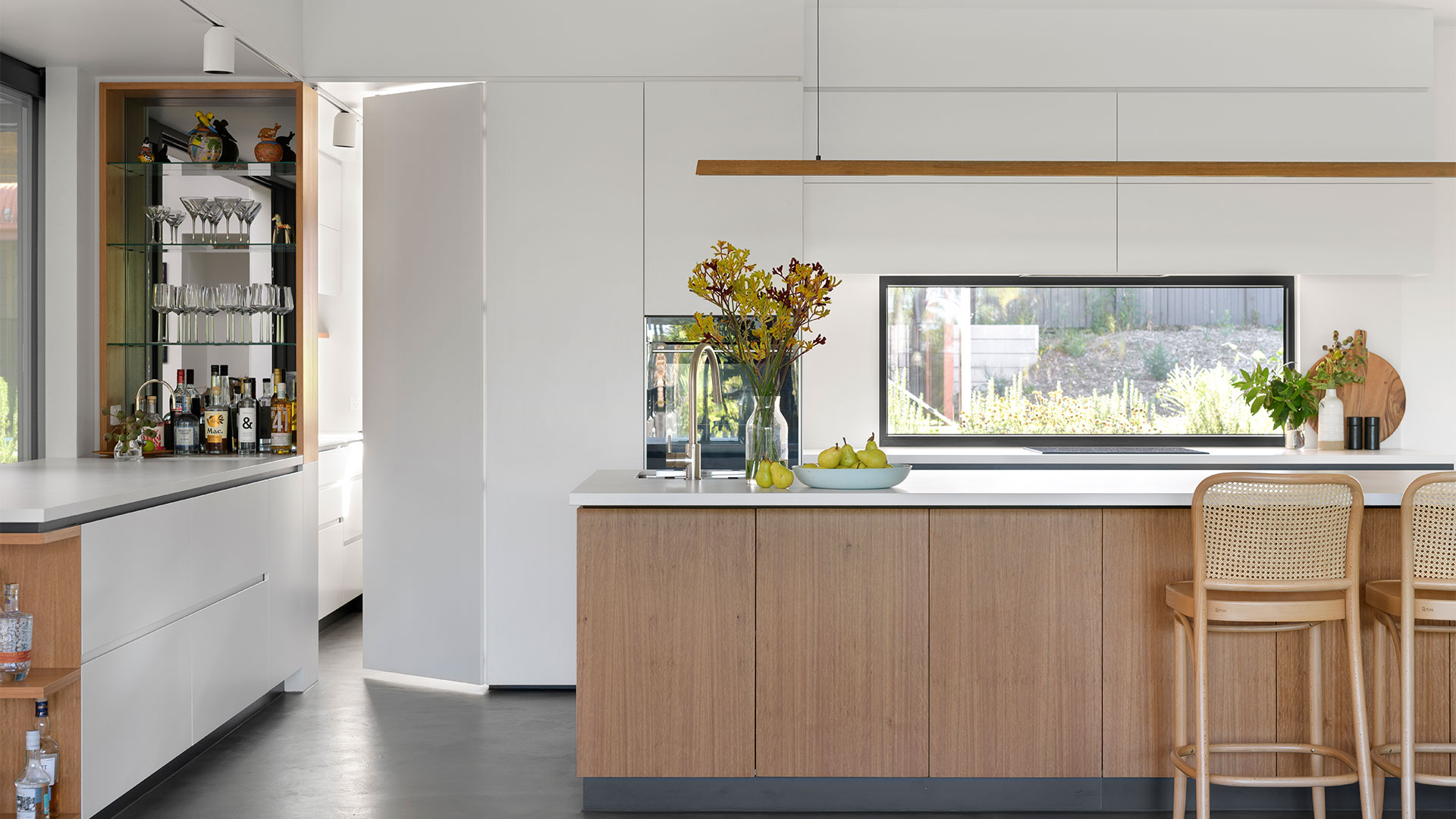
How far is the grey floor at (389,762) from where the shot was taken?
2912mm

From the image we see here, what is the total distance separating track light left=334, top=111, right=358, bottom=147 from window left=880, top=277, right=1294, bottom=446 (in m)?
2.60

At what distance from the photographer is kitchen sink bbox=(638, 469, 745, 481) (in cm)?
350

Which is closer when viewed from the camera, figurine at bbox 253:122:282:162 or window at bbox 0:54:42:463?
window at bbox 0:54:42:463

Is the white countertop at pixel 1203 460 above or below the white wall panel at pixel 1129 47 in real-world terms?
below

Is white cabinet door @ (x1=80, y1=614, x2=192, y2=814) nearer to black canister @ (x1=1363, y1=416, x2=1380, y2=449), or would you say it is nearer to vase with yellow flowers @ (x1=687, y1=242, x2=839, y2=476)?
vase with yellow flowers @ (x1=687, y1=242, x2=839, y2=476)

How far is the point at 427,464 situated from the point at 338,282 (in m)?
1.68

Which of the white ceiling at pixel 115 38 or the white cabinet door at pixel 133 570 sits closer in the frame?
the white cabinet door at pixel 133 570

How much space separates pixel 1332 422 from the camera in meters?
4.95

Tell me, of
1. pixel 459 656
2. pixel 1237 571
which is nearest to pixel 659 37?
pixel 459 656

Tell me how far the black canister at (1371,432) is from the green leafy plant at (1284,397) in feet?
0.78

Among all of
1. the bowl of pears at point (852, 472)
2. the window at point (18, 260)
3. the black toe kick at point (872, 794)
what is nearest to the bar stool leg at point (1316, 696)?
the black toe kick at point (872, 794)

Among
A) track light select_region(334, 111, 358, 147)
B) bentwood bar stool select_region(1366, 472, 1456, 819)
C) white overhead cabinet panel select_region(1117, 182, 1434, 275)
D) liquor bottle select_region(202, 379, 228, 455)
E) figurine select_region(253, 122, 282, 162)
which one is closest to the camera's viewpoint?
bentwood bar stool select_region(1366, 472, 1456, 819)

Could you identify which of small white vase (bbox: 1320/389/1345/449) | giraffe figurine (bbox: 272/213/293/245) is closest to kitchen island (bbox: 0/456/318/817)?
giraffe figurine (bbox: 272/213/293/245)

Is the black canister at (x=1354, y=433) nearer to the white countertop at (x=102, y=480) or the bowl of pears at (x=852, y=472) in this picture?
the bowl of pears at (x=852, y=472)
